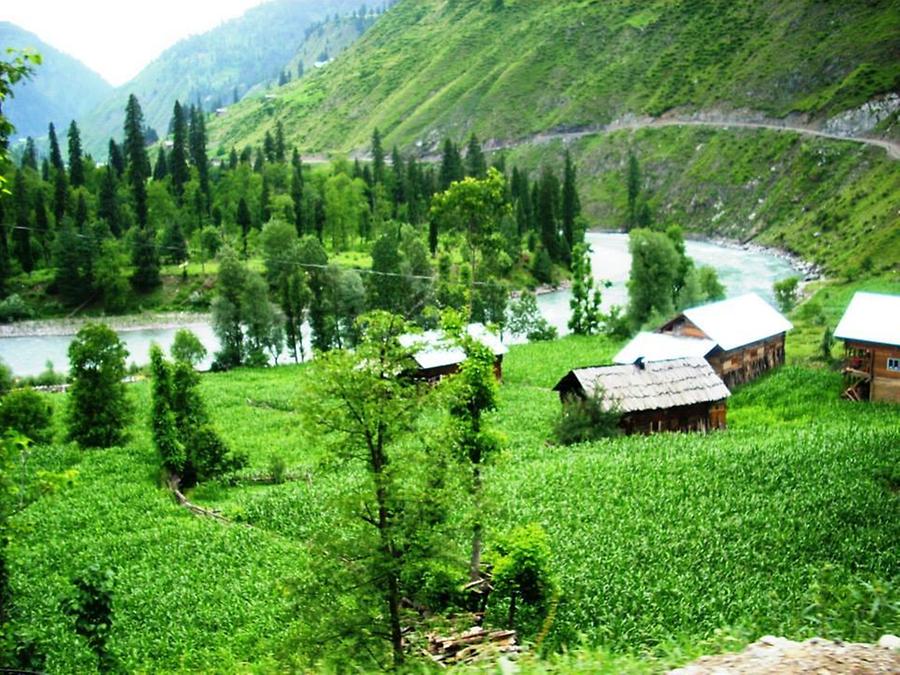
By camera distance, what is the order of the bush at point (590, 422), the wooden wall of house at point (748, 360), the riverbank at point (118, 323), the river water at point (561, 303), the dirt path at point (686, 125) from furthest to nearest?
the dirt path at point (686, 125) < the riverbank at point (118, 323) < the river water at point (561, 303) < the wooden wall of house at point (748, 360) < the bush at point (590, 422)

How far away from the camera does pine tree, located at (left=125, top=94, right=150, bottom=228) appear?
362 feet

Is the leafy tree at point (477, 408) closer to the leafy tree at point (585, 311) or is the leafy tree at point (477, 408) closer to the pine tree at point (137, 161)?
the leafy tree at point (585, 311)

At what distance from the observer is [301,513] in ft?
104

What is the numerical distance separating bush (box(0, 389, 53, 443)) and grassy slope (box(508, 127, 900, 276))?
72.2 m

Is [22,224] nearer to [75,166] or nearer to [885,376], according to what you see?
[75,166]

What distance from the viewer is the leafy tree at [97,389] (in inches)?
1663

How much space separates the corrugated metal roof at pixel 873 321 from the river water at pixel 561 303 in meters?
39.1

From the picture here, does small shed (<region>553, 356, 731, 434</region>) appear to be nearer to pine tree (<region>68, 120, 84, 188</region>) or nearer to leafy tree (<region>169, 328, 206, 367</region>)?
leafy tree (<region>169, 328, 206, 367</region>)

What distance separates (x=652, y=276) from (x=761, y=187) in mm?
67348

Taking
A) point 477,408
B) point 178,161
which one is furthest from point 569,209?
point 477,408

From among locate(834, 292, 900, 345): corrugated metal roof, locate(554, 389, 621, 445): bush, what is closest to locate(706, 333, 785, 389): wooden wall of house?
locate(834, 292, 900, 345): corrugated metal roof

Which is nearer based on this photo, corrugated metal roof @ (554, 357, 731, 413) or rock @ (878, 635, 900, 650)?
rock @ (878, 635, 900, 650)

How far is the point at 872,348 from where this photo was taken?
1583 inches

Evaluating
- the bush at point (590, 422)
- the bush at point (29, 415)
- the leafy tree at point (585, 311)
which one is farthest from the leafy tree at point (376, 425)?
the leafy tree at point (585, 311)
